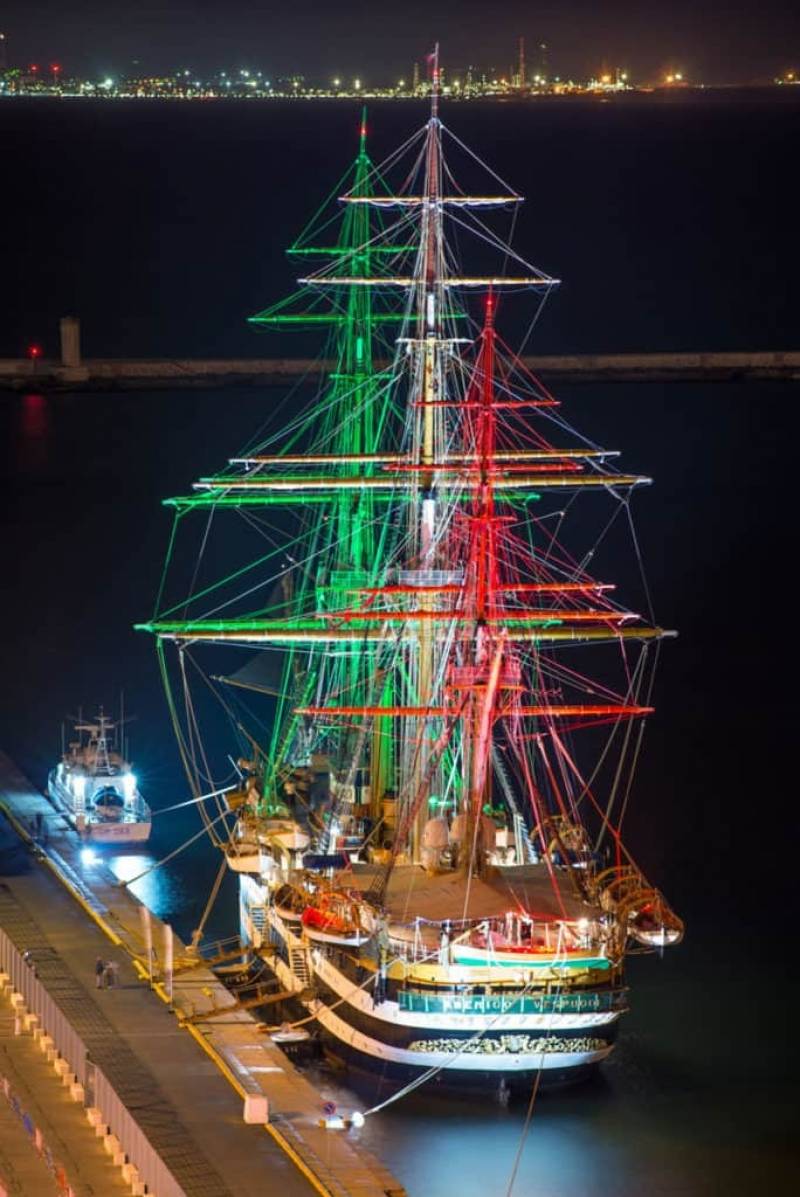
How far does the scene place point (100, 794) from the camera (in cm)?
6644

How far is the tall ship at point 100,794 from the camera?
64.1 m

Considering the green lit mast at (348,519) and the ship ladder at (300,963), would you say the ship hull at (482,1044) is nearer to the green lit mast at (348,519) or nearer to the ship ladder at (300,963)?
the ship ladder at (300,963)

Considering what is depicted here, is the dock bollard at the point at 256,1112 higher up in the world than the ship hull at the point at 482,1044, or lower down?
higher up

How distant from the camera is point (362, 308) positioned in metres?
70.8

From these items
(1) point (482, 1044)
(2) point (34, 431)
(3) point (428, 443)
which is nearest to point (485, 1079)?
(1) point (482, 1044)

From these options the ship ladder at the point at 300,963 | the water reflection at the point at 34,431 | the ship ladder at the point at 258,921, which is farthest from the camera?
the water reflection at the point at 34,431

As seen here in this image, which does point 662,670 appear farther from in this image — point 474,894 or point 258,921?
point 474,894

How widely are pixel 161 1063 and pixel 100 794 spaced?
22.4 metres

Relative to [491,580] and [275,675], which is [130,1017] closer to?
[491,580]

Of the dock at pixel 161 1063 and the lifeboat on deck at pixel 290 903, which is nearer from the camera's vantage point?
the dock at pixel 161 1063

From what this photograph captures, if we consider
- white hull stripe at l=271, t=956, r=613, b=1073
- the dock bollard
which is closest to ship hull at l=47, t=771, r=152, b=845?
white hull stripe at l=271, t=956, r=613, b=1073

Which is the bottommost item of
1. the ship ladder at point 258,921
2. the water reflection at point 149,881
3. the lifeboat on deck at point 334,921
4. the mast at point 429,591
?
the water reflection at point 149,881

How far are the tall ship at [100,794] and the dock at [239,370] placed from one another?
257ft

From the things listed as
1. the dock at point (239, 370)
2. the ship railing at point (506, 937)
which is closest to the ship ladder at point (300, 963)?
the ship railing at point (506, 937)
